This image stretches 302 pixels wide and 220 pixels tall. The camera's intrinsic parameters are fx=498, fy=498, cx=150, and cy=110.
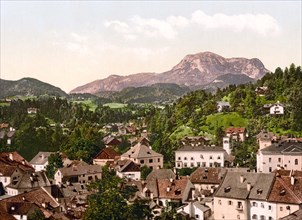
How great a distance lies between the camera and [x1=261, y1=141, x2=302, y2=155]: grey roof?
304 ft

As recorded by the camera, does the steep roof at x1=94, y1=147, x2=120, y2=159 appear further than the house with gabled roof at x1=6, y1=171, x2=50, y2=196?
Yes

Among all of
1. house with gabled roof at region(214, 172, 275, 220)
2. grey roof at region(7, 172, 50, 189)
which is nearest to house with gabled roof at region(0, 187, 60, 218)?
grey roof at region(7, 172, 50, 189)

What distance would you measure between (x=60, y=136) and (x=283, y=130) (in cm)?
6249

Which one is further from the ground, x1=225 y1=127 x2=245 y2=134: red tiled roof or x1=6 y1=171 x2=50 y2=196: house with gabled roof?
x1=225 y1=127 x2=245 y2=134: red tiled roof

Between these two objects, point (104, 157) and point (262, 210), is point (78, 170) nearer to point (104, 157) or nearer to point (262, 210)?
point (104, 157)

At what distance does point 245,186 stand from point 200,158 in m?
49.3

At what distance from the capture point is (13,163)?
95875mm

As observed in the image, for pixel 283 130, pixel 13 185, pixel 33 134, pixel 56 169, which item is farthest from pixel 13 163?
pixel 283 130

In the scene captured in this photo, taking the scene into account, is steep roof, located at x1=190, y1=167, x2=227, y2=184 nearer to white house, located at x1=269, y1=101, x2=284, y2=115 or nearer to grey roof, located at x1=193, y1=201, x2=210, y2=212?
grey roof, located at x1=193, y1=201, x2=210, y2=212

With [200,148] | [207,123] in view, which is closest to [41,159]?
[200,148]

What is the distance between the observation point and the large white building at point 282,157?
9238cm

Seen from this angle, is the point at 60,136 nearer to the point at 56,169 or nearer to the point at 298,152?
the point at 56,169

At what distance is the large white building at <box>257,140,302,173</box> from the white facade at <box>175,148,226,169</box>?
1271 centimetres

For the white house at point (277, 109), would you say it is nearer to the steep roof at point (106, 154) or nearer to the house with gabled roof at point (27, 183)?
the steep roof at point (106, 154)
